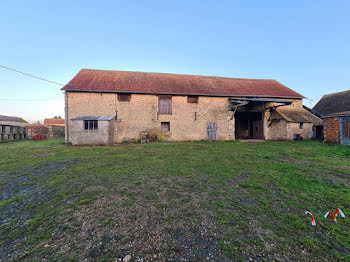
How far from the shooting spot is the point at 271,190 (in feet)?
10.9

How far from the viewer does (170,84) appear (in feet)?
49.3

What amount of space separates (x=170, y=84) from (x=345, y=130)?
13526 millimetres

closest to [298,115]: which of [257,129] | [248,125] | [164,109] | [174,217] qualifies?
[257,129]

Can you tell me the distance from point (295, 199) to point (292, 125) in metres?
13.7

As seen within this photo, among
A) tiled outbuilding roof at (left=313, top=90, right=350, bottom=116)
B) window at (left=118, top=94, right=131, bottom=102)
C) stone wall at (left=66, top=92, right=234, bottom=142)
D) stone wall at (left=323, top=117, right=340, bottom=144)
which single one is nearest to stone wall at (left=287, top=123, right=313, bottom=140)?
stone wall at (left=323, top=117, right=340, bottom=144)

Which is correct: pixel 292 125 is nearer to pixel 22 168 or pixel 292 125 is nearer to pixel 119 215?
pixel 119 215

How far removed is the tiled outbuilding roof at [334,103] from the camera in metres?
18.0

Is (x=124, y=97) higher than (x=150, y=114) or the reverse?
higher

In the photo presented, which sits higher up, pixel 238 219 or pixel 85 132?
pixel 85 132

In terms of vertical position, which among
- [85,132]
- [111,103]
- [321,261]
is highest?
[111,103]

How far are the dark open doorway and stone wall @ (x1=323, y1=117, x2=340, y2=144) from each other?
5949 millimetres

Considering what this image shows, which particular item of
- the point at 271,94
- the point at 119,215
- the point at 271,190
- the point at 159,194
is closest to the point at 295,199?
the point at 271,190

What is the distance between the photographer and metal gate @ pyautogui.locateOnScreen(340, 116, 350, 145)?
9064 mm

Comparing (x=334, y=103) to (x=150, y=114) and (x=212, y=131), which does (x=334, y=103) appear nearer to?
(x=212, y=131)
